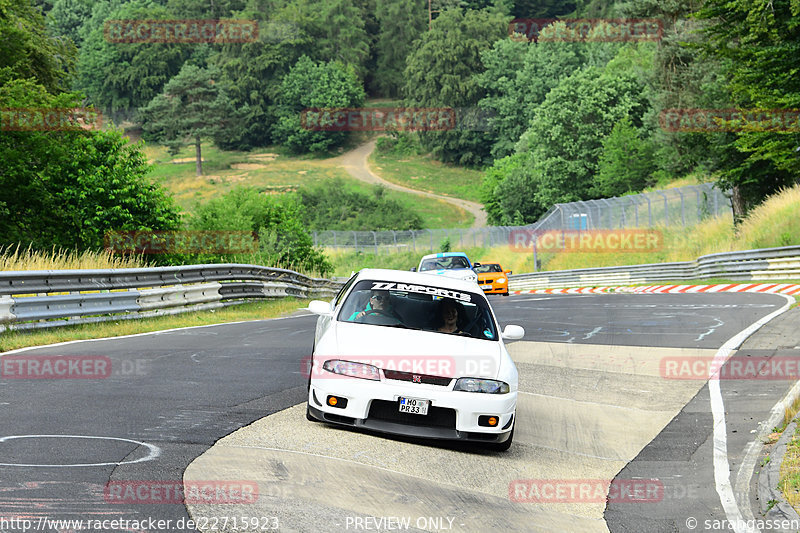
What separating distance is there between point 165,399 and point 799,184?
105 ft

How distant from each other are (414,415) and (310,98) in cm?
13394

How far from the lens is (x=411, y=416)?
23.5ft

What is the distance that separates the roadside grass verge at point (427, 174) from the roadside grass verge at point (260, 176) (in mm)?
6120

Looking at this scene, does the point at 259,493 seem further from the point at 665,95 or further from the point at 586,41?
the point at 586,41

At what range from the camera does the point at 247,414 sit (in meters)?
7.95

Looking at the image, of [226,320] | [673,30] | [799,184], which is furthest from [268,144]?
[226,320]

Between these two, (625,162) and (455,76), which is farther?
(455,76)

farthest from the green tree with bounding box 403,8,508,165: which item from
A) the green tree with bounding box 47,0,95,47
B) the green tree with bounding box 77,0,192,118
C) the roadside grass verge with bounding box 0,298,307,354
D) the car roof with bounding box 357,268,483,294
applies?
the car roof with bounding box 357,268,483,294

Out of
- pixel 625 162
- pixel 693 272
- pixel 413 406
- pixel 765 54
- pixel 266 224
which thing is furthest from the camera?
pixel 625 162

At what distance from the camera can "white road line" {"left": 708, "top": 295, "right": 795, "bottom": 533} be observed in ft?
18.9

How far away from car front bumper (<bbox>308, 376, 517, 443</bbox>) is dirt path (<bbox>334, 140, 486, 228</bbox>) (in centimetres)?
8894

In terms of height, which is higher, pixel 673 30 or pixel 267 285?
pixel 673 30

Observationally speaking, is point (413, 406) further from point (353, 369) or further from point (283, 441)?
point (283, 441)

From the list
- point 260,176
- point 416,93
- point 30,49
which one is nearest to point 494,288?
point 30,49
